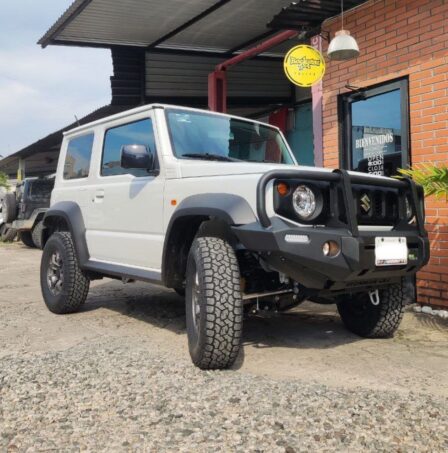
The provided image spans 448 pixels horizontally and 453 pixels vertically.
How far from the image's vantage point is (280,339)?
421 cm

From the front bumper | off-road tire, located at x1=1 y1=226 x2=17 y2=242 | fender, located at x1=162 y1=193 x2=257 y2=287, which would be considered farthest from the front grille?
off-road tire, located at x1=1 y1=226 x2=17 y2=242

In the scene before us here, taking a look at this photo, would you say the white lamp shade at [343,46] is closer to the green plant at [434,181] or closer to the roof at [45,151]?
the green plant at [434,181]

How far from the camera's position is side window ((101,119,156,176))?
4210 millimetres

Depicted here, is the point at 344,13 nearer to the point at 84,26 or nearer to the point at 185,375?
the point at 84,26

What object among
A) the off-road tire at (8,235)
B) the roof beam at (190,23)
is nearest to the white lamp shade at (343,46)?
the roof beam at (190,23)

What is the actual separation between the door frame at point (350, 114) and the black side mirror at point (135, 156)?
9.51 ft

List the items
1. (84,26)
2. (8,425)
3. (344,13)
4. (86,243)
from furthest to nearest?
(84,26), (344,13), (86,243), (8,425)

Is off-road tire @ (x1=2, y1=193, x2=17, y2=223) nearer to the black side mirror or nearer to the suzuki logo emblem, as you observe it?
the black side mirror

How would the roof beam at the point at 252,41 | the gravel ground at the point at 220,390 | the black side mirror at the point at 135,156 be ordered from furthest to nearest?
1. the roof beam at the point at 252,41
2. the black side mirror at the point at 135,156
3. the gravel ground at the point at 220,390

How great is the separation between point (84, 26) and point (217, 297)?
629 cm

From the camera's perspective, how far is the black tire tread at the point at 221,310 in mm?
3115

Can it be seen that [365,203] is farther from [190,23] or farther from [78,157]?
[190,23]

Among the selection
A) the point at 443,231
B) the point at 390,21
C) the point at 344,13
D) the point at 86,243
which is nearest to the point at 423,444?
the point at 443,231

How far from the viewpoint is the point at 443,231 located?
5.05 meters
